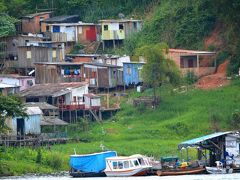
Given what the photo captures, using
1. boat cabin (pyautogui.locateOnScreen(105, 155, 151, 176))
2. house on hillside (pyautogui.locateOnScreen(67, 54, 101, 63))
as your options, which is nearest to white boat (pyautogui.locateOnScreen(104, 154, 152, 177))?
boat cabin (pyautogui.locateOnScreen(105, 155, 151, 176))

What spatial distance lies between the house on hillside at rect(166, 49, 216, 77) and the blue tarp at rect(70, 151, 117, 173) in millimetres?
18296

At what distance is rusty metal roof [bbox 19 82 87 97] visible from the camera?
335ft

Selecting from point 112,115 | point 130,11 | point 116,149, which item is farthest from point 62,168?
point 130,11

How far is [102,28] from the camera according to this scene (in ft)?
374

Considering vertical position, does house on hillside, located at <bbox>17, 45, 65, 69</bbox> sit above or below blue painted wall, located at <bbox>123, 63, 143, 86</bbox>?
above

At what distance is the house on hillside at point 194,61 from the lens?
344 ft

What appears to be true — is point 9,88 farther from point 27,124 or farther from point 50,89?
point 27,124

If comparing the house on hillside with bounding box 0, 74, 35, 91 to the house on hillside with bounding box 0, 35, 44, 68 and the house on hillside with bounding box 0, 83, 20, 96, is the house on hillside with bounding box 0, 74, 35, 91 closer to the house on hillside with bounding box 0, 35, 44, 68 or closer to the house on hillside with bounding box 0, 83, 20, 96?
the house on hillside with bounding box 0, 83, 20, 96

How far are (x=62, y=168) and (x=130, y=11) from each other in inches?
1125

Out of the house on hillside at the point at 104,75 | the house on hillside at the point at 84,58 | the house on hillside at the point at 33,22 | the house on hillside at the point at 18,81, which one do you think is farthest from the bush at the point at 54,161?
the house on hillside at the point at 33,22

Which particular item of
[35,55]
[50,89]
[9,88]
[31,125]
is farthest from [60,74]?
[31,125]

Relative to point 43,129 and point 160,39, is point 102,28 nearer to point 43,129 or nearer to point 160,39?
point 160,39

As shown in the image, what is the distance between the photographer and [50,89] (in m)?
103

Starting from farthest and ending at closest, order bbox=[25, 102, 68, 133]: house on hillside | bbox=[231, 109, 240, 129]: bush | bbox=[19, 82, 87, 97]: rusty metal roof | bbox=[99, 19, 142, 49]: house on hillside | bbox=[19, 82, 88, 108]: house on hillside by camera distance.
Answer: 1. bbox=[99, 19, 142, 49]: house on hillside
2. bbox=[19, 82, 87, 97]: rusty metal roof
3. bbox=[19, 82, 88, 108]: house on hillside
4. bbox=[25, 102, 68, 133]: house on hillside
5. bbox=[231, 109, 240, 129]: bush
